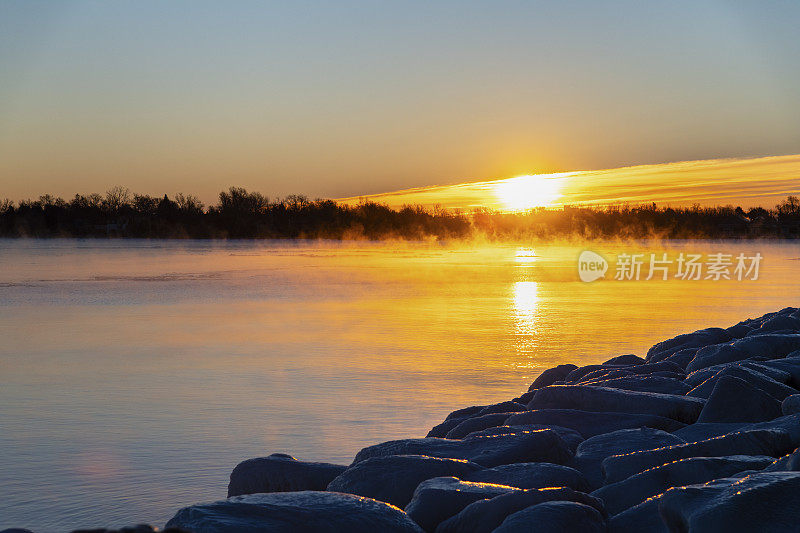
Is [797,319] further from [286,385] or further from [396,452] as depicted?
[396,452]

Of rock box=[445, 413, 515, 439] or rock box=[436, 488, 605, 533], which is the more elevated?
rock box=[436, 488, 605, 533]

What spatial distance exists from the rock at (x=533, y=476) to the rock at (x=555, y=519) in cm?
58

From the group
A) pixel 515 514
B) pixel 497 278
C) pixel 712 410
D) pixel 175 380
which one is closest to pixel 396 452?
pixel 515 514

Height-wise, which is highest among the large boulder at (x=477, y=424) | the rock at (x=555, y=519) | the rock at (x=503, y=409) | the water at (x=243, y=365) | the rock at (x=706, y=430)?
the rock at (x=555, y=519)

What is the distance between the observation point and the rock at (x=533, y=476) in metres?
3.09

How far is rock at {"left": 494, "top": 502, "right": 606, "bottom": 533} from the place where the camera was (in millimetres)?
2385

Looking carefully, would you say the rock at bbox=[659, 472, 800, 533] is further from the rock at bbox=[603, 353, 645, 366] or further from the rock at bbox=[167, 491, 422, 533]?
the rock at bbox=[603, 353, 645, 366]

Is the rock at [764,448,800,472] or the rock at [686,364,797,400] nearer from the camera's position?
the rock at [764,448,800,472]

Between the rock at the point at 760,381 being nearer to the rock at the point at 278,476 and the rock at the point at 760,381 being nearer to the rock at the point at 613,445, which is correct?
the rock at the point at 613,445

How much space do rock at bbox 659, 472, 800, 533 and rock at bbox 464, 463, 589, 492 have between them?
80 centimetres

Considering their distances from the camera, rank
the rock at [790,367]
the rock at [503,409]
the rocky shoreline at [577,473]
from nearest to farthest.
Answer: the rocky shoreline at [577,473] → the rock at [790,367] → the rock at [503,409]

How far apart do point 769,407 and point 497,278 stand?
16.1 metres

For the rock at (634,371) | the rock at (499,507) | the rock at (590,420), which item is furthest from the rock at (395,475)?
the rock at (634,371)

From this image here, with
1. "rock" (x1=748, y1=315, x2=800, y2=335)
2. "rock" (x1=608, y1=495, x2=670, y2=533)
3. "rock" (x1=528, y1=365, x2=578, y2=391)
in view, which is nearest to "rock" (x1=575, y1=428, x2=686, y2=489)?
"rock" (x1=608, y1=495, x2=670, y2=533)
